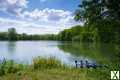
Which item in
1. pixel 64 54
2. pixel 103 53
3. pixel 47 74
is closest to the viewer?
pixel 47 74

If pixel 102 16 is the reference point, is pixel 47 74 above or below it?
below

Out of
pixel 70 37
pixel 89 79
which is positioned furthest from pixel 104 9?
pixel 70 37

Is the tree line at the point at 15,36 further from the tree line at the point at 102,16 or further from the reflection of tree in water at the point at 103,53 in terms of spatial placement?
the tree line at the point at 102,16

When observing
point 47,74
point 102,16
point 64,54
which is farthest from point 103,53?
point 102,16

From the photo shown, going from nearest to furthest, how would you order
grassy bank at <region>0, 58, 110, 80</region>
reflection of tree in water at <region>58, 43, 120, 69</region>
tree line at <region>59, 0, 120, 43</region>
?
tree line at <region>59, 0, 120, 43</region> < grassy bank at <region>0, 58, 110, 80</region> < reflection of tree in water at <region>58, 43, 120, 69</region>

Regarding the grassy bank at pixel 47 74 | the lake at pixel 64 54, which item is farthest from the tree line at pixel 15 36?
the grassy bank at pixel 47 74

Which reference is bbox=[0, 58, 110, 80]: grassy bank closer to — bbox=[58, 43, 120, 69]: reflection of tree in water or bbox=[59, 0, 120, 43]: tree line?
bbox=[58, 43, 120, 69]: reflection of tree in water

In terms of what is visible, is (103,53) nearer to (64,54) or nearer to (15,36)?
(64,54)

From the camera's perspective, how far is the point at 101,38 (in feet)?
21.0

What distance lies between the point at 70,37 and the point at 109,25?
249 ft

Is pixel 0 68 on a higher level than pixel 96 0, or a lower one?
lower

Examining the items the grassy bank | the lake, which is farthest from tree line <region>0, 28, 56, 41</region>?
the grassy bank

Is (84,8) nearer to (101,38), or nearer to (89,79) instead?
(101,38)

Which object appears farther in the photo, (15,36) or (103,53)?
(15,36)
